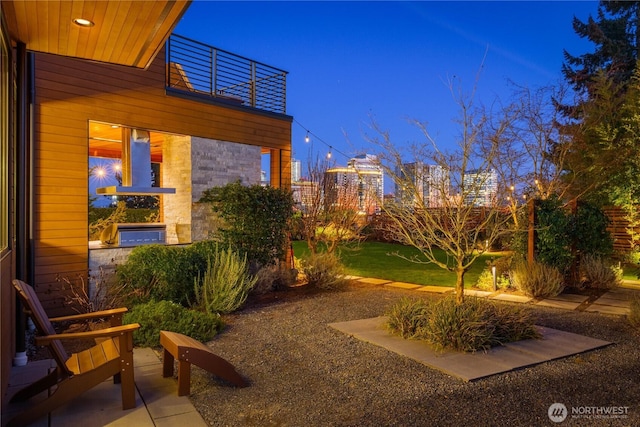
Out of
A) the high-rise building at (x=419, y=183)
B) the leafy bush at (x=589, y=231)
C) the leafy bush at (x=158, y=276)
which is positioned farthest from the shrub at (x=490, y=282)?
the leafy bush at (x=158, y=276)

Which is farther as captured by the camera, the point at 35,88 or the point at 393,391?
the point at 35,88

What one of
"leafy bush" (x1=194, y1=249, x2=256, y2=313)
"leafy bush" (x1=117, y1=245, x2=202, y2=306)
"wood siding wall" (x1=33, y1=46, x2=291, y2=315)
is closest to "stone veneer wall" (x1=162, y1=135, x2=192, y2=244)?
"wood siding wall" (x1=33, y1=46, x2=291, y2=315)

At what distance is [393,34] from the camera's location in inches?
854

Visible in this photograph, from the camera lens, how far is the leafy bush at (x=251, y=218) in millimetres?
8578

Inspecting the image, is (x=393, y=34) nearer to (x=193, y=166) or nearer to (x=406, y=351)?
(x=193, y=166)

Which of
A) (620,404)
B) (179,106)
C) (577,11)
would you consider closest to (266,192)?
(179,106)

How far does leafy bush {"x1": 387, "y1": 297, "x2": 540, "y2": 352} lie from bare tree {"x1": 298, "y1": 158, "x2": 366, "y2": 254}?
5130 mm

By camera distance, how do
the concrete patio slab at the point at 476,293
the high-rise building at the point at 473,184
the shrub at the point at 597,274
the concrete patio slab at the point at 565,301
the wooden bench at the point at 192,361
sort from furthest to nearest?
the shrub at the point at 597,274 < the concrete patio slab at the point at 476,293 < the concrete patio slab at the point at 565,301 < the high-rise building at the point at 473,184 < the wooden bench at the point at 192,361

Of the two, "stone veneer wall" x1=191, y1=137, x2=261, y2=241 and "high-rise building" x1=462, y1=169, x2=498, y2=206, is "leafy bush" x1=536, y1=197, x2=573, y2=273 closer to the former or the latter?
"high-rise building" x1=462, y1=169, x2=498, y2=206

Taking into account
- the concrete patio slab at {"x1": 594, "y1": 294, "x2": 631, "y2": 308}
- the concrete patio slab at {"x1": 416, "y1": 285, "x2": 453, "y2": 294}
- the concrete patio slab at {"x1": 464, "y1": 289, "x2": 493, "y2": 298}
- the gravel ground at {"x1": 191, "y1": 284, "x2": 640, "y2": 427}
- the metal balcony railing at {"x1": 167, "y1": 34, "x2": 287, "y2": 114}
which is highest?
the metal balcony railing at {"x1": 167, "y1": 34, "x2": 287, "y2": 114}

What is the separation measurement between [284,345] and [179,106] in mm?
5464

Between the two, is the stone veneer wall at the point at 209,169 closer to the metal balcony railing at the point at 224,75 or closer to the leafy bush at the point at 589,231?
the metal balcony railing at the point at 224,75

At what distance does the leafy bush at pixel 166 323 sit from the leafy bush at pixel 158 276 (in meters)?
0.91

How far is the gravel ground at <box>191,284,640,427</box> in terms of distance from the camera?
11.0ft
